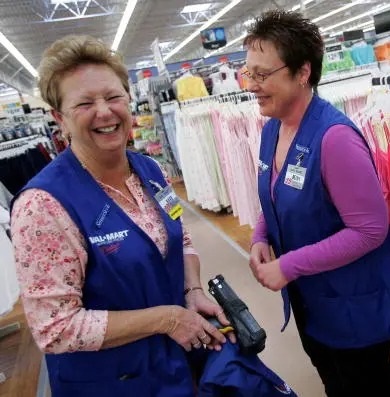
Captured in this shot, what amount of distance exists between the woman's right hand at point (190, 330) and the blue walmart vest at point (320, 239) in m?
0.42

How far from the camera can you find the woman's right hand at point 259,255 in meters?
1.45

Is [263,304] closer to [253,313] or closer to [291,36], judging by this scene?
[253,313]

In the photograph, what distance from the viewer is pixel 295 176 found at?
49.1 inches

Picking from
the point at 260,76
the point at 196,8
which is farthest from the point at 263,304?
the point at 196,8

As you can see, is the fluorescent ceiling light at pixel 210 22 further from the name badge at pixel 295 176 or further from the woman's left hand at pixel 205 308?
the woman's left hand at pixel 205 308

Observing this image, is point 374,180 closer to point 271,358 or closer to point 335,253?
point 335,253

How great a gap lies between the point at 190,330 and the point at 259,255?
0.46 meters

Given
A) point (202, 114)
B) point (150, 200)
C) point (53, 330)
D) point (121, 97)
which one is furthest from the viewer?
point (202, 114)

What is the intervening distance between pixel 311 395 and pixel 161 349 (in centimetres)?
133

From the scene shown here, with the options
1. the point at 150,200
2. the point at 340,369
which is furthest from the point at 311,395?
the point at 150,200

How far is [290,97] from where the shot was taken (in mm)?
1313

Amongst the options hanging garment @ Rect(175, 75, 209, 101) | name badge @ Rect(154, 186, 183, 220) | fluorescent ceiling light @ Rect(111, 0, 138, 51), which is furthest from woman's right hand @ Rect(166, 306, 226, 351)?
fluorescent ceiling light @ Rect(111, 0, 138, 51)

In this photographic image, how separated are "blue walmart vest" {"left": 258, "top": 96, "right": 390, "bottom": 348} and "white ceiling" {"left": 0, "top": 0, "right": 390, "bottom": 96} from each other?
7.11 metres

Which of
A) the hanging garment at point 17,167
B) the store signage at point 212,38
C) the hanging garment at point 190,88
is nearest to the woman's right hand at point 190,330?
the hanging garment at point 17,167
